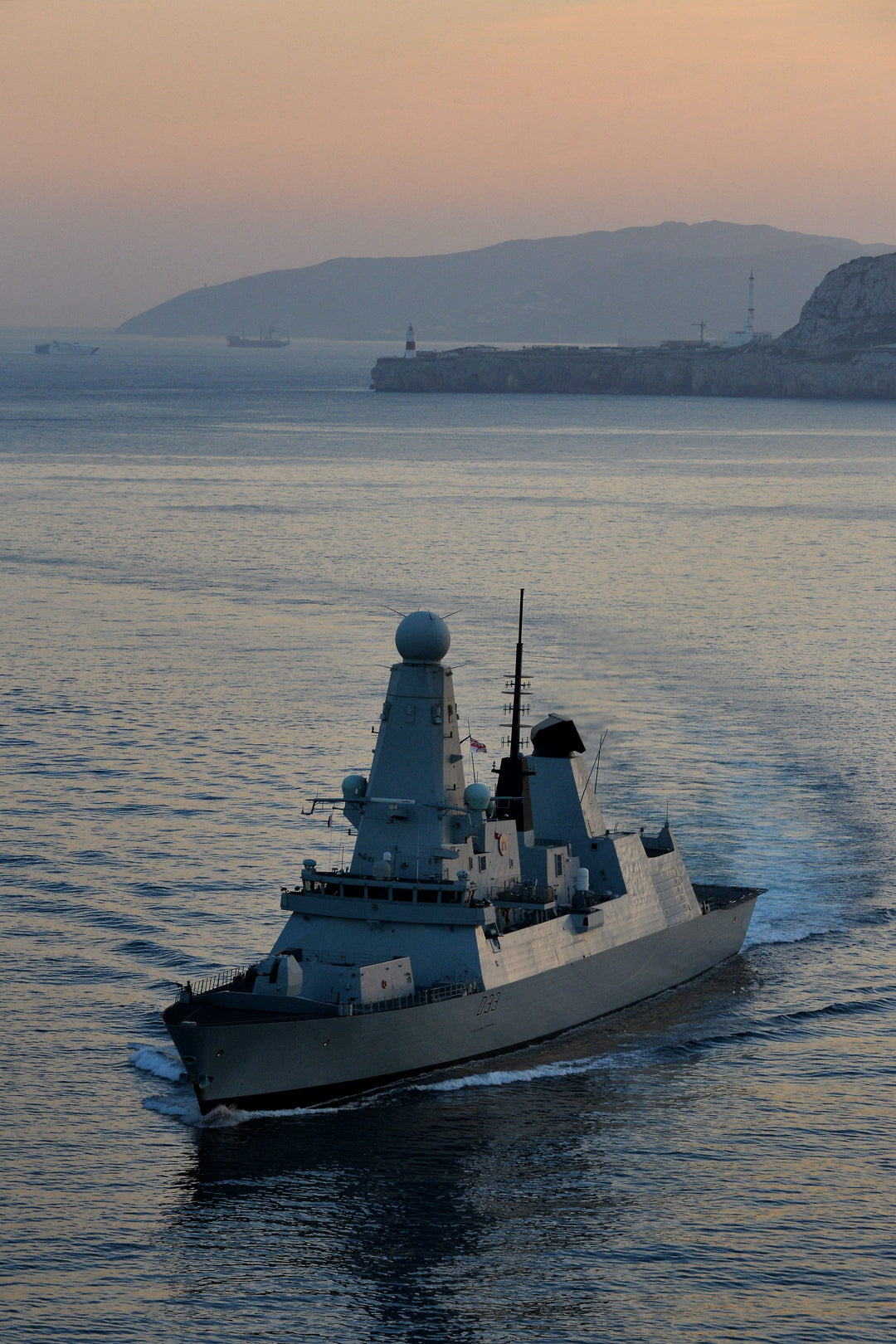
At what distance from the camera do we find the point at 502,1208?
1249 inches

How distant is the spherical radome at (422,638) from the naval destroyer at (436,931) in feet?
0.16

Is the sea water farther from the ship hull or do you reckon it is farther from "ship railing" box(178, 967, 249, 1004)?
"ship railing" box(178, 967, 249, 1004)

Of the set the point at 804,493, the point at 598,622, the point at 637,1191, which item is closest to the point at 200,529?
the point at 598,622

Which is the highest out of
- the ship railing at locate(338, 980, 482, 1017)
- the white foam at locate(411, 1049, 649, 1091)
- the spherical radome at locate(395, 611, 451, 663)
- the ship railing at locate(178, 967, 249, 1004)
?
the spherical radome at locate(395, 611, 451, 663)

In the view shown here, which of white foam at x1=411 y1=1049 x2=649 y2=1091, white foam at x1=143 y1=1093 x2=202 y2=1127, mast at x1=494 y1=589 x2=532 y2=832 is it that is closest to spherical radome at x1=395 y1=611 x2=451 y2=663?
mast at x1=494 y1=589 x2=532 y2=832

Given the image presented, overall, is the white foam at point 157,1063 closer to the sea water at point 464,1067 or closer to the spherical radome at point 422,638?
the sea water at point 464,1067

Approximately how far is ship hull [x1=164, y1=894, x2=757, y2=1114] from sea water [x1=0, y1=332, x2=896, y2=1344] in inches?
20.4

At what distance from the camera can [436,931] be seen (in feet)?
127

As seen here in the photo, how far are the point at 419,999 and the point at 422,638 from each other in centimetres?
795

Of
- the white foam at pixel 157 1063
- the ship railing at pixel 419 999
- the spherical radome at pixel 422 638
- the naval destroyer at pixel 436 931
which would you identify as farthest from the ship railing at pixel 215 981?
the spherical radome at pixel 422 638

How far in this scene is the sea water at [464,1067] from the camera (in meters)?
29.3

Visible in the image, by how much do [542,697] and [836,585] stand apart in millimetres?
39839

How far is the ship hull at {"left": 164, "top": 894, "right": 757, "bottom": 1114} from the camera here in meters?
34.9

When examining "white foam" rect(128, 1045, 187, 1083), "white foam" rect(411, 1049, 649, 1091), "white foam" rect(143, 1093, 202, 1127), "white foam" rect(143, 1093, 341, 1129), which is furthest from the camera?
"white foam" rect(411, 1049, 649, 1091)
